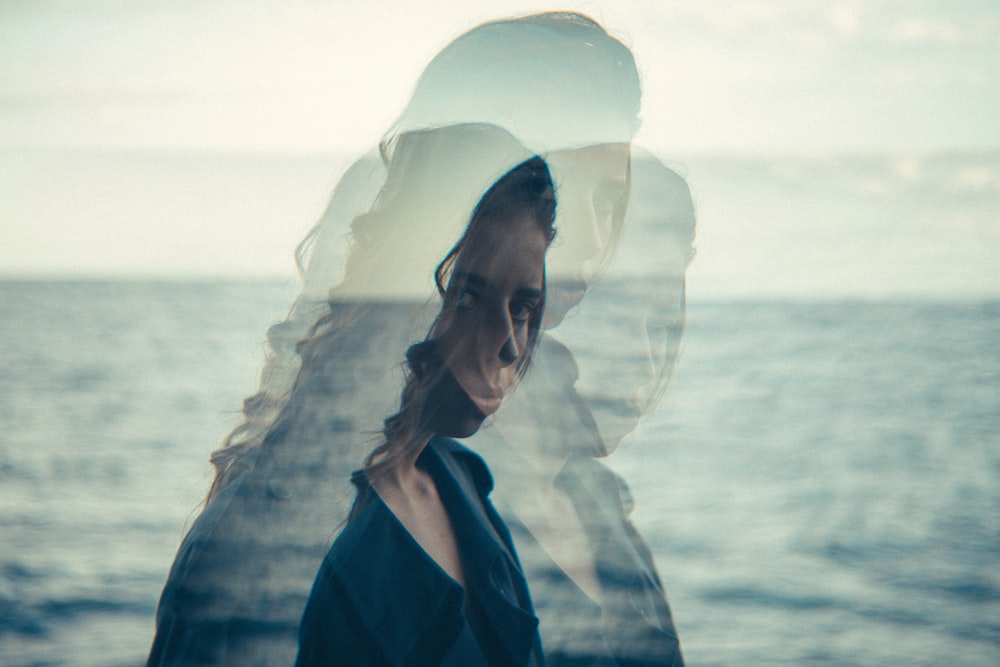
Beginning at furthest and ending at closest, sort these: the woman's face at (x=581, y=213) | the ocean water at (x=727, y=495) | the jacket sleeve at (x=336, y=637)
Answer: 1. the ocean water at (x=727, y=495)
2. the woman's face at (x=581, y=213)
3. the jacket sleeve at (x=336, y=637)

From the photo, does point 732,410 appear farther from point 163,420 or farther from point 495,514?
point 495,514

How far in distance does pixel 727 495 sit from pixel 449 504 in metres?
5.74

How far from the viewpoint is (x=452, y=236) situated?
775 millimetres

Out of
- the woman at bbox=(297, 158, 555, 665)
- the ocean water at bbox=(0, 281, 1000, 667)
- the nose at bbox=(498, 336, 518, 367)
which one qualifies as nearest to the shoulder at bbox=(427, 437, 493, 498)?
the woman at bbox=(297, 158, 555, 665)

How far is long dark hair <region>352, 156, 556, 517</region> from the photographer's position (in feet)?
2.52

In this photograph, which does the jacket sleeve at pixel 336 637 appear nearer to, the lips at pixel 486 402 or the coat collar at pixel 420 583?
the coat collar at pixel 420 583

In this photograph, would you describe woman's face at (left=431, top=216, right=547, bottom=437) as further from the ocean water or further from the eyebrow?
the ocean water

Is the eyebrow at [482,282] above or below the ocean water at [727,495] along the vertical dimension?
above

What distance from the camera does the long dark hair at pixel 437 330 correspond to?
2.52 feet

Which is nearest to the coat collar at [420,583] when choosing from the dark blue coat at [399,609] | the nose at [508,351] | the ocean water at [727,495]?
the dark blue coat at [399,609]

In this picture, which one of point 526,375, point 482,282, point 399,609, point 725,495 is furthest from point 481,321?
point 725,495

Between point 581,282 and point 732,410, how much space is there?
8.75 m

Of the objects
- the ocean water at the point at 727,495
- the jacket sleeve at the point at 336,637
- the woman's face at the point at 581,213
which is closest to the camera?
the jacket sleeve at the point at 336,637

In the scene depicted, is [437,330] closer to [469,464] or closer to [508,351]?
[508,351]
